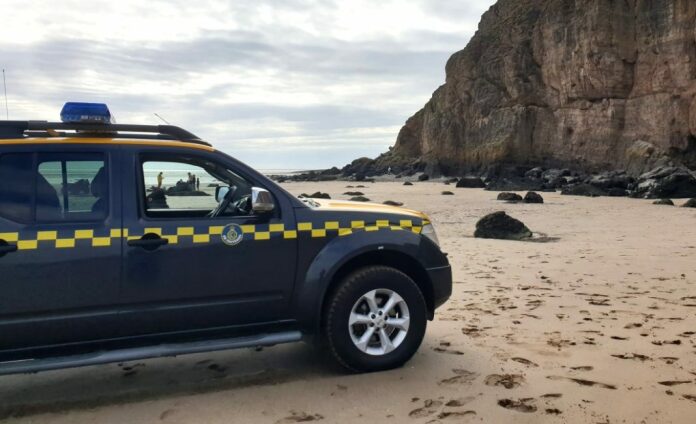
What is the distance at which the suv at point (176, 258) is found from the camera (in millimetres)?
3578

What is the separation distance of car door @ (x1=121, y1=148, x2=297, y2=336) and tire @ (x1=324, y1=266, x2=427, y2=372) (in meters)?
→ 0.42

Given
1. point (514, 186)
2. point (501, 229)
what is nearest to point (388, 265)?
point (501, 229)

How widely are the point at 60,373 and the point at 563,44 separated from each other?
4607cm

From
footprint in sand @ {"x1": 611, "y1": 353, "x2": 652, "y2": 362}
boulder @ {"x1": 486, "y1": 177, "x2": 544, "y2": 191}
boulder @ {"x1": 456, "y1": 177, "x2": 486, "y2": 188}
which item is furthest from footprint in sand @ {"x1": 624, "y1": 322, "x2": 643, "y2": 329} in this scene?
boulder @ {"x1": 456, "y1": 177, "x2": 486, "y2": 188}

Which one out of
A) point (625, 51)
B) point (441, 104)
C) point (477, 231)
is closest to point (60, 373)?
point (477, 231)

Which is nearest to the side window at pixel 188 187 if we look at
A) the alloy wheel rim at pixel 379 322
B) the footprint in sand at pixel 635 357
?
the alloy wheel rim at pixel 379 322

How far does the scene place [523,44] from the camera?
1955 inches

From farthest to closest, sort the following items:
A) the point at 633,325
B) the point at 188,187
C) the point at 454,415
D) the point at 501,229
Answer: the point at 501,229 → the point at 633,325 → the point at 188,187 → the point at 454,415

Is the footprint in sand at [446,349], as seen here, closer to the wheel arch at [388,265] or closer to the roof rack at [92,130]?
the wheel arch at [388,265]

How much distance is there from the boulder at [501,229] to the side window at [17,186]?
9.27 meters

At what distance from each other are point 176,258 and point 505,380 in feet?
8.08

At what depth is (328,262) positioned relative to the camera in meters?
4.16

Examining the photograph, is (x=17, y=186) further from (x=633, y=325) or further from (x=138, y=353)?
(x=633, y=325)

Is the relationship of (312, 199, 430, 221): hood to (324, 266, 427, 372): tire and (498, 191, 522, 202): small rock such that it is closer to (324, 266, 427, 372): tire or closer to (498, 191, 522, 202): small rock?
(324, 266, 427, 372): tire
